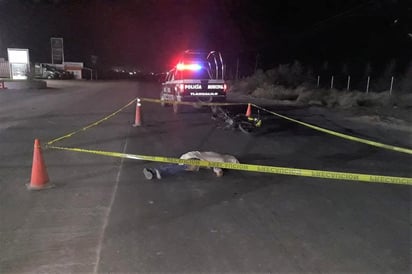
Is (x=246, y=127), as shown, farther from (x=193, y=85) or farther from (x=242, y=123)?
(x=193, y=85)

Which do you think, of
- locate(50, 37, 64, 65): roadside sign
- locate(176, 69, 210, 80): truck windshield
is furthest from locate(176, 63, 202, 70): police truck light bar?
locate(50, 37, 64, 65): roadside sign

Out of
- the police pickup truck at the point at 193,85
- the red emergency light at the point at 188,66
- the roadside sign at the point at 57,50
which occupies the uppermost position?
the roadside sign at the point at 57,50

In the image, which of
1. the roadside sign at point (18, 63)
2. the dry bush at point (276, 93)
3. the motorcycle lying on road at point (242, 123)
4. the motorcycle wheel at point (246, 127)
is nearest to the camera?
the motorcycle wheel at point (246, 127)

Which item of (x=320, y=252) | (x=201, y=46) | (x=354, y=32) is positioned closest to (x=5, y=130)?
(x=320, y=252)

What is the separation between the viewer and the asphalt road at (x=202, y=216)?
423 centimetres

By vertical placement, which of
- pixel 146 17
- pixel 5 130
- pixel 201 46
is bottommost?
pixel 5 130

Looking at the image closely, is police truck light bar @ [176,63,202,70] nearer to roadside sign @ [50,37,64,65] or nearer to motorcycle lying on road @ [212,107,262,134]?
motorcycle lying on road @ [212,107,262,134]

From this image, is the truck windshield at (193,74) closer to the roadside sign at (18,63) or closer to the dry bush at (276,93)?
the dry bush at (276,93)

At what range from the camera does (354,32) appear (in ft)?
183

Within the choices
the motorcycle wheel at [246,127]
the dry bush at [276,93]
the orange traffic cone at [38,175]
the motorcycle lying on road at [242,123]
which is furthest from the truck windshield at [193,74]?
the orange traffic cone at [38,175]

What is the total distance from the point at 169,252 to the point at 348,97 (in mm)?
20805

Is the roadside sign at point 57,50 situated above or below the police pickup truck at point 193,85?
above

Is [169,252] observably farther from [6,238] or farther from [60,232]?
[6,238]

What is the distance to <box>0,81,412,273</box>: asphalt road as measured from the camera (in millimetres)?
4234
